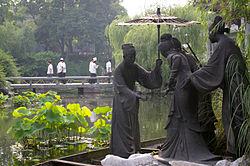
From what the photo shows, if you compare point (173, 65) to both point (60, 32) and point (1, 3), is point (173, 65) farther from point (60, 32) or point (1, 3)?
point (60, 32)

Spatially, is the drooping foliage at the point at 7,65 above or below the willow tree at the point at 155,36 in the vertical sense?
below

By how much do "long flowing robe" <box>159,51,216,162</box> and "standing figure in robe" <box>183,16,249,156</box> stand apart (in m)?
0.31

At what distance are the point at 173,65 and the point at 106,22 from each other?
39791mm

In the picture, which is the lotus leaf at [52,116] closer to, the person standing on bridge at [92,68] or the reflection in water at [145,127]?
the reflection in water at [145,127]

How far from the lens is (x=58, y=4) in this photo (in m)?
45.1

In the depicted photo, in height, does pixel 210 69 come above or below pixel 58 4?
below

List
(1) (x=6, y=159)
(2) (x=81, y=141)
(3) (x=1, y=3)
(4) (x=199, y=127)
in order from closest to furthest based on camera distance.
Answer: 1. (4) (x=199, y=127)
2. (1) (x=6, y=159)
3. (2) (x=81, y=141)
4. (3) (x=1, y=3)

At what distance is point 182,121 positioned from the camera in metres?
6.60

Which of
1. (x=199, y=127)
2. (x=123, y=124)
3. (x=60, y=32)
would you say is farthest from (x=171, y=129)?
(x=60, y=32)

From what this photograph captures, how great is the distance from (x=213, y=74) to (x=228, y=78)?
226 mm

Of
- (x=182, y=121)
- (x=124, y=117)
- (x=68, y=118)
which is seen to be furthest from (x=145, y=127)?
(x=182, y=121)

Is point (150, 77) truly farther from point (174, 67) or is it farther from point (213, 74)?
point (213, 74)

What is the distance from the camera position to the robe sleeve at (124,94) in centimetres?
719

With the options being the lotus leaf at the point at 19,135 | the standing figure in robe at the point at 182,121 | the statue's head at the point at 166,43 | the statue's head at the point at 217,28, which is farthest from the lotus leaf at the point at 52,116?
the statue's head at the point at 217,28
